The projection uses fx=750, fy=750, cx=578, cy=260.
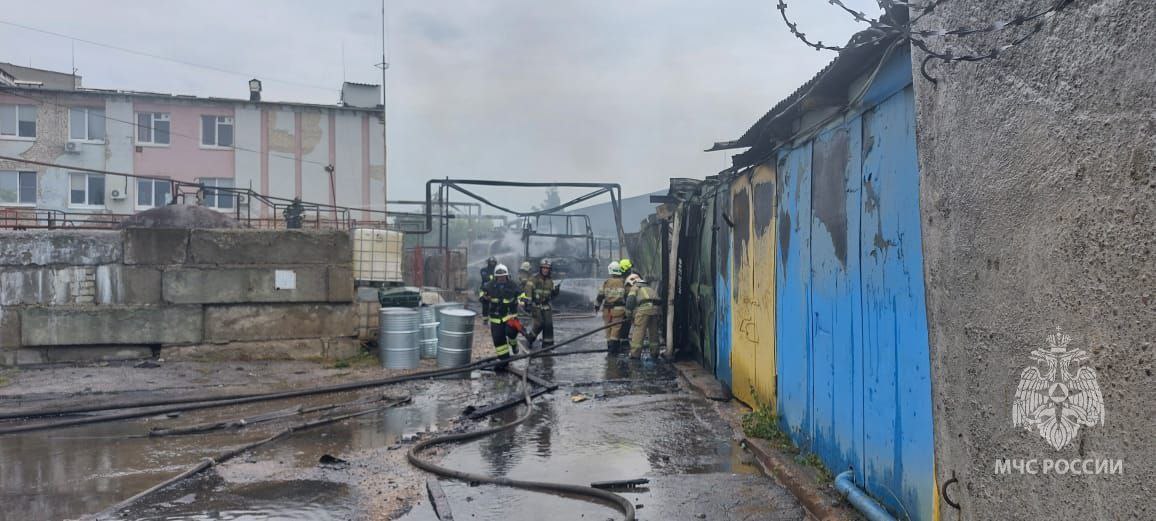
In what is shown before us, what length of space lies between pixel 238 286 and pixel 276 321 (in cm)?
72

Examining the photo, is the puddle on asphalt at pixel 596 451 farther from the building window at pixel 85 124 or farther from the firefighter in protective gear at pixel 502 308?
the building window at pixel 85 124

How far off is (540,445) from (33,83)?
97.4ft

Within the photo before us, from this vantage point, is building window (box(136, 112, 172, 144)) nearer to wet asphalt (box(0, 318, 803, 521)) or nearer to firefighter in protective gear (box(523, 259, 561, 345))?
firefighter in protective gear (box(523, 259, 561, 345))

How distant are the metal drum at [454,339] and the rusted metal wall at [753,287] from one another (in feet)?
13.4

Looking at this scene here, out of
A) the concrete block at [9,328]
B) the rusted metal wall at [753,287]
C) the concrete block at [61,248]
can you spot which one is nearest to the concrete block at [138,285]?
the concrete block at [61,248]

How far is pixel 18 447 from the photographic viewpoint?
6566 millimetres

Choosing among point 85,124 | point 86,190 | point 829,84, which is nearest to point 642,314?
point 829,84

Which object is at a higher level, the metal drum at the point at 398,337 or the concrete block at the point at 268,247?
the concrete block at the point at 268,247

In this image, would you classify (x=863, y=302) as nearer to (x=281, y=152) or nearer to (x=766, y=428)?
(x=766, y=428)

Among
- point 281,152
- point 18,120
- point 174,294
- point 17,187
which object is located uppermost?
point 18,120

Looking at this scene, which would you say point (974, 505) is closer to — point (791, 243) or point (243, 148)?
point (791, 243)

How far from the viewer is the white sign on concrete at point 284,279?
10797 millimetres

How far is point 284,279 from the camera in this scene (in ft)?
35.5

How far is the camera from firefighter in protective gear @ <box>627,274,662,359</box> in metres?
11.2
